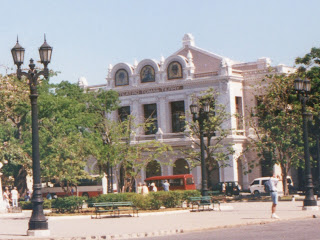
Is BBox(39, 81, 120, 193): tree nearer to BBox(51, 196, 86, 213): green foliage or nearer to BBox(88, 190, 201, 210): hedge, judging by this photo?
BBox(51, 196, 86, 213): green foliage

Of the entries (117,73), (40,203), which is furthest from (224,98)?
(40,203)

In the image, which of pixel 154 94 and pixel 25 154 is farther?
pixel 154 94

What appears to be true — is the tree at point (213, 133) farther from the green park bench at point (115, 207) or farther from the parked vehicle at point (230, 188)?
the green park bench at point (115, 207)

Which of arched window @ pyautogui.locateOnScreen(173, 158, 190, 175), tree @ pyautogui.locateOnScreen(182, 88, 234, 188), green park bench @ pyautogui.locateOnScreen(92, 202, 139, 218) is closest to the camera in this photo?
green park bench @ pyautogui.locateOnScreen(92, 202, 139, 218)

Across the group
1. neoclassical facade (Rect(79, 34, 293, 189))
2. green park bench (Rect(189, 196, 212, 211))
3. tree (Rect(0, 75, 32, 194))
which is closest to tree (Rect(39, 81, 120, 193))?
tree (Rect(0, 75, 32, 194))

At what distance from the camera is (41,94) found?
190 ft

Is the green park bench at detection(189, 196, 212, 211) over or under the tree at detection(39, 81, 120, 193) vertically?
under

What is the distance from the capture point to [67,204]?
3778 centimetres

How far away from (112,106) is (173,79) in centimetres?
632

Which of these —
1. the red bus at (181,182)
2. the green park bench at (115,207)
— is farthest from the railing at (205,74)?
the green park bench at (115,207)

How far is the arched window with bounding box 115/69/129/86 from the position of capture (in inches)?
2972

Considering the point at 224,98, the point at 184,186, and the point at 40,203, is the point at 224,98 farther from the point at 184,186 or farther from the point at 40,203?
the point at 40,203

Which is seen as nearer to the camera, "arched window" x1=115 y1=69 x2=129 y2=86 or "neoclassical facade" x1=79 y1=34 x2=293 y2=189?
"neoclassical facade" x1=79 y1=34 x2=293 y2=189

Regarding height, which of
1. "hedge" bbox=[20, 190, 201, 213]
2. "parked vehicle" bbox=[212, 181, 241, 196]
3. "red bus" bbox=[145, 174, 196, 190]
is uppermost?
"red bus" bbox=[145, 174, 196, 190]
